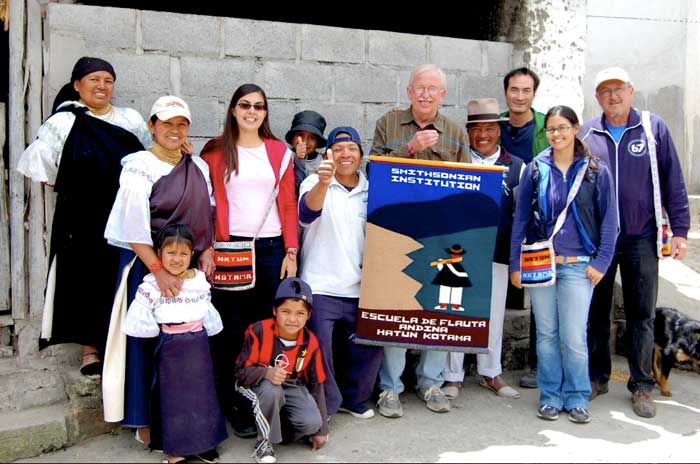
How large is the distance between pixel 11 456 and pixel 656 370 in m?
4.07

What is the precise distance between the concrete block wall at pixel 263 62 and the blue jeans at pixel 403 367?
1.66m

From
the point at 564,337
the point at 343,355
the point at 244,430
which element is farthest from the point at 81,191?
the point at 564,337

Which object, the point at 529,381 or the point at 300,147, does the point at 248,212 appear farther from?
the point at 529,381

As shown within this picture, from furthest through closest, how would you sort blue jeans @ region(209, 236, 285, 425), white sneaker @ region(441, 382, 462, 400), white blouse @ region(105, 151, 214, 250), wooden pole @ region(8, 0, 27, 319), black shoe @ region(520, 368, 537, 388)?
black shoe @ region(520, 368, 537, 388), white sneaker @ region(441, 382, 462, 400), wooden pole @ region(8, 0, 27, 319), blue jeans @ region(209, 236, 285, 425), white blouse @ region(105, 151, 214, 250)

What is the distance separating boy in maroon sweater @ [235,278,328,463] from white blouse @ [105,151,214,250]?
0.79 metres

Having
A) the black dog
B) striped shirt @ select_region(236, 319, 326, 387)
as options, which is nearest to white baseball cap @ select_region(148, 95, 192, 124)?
striped shirt @ select_region(236, 319, 326, 387)

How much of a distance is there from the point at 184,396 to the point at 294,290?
2.60 feet

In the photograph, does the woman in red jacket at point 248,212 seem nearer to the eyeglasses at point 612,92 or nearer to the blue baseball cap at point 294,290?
the blue baseball cap at point 294,290

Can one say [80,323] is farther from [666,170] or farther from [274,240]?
[666,170]

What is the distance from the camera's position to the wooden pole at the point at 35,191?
174 inches

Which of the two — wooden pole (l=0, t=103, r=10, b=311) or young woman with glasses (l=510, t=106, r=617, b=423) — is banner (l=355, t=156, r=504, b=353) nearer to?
young woman with glasses (l=510, t=106, r=617, b=423)

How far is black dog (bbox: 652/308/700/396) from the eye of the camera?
5.04 m

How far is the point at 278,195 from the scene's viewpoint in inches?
168

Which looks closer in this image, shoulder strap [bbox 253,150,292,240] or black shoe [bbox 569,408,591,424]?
shoulder strap [bbox 253,150,292,240]
